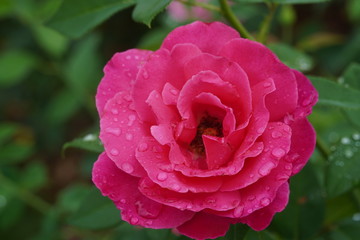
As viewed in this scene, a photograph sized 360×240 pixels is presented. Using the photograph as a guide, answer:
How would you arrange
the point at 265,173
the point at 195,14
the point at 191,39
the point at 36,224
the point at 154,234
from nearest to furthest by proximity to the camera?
the point at 265,173, the point at 191,39, the point at 154,234, the point at 195,14, the point at 36,224

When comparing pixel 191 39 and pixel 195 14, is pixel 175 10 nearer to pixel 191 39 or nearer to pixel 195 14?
pixel 195 14

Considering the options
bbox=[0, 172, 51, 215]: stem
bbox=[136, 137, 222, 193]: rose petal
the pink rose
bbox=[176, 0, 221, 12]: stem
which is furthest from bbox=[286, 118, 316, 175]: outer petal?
bbox=[0, 172, 51, 215]: stem

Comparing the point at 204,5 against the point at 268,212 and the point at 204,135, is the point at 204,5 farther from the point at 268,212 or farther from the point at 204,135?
the point at 268,212

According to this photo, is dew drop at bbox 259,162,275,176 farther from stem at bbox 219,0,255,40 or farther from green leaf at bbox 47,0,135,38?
green leaf at bbox 47,0,135,38

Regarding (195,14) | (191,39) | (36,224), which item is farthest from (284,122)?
(36,224)

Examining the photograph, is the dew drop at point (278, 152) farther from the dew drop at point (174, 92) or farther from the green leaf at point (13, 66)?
the green leaf at point (13, 66)
